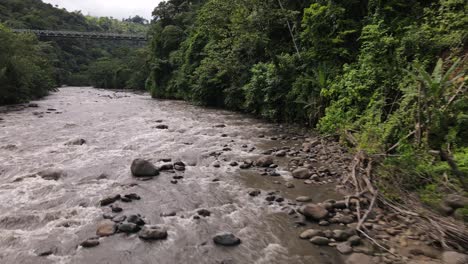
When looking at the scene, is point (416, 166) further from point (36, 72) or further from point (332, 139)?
point (36, 72)

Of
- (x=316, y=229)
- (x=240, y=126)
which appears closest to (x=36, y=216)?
(x=316, y=229)

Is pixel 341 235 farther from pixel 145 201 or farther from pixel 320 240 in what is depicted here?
pixel 145 201

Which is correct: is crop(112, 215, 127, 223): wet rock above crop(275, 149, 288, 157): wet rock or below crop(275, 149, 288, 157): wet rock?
below

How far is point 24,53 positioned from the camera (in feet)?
96.8

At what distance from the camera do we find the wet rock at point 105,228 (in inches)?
215

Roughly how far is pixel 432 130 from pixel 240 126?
1005cm

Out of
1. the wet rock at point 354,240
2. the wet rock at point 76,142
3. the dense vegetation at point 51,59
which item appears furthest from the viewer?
the dense vegetation at point 51,59

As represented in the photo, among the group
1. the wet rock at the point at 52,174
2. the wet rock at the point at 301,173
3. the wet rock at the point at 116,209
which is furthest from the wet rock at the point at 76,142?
the wet rock at the point at 301,173

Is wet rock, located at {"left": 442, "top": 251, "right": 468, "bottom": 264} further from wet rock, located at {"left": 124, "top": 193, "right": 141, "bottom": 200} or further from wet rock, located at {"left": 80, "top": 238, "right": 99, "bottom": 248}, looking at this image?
wet rock, located at {"left": 124, "top": 193, "right": 141, "bottom": 200}

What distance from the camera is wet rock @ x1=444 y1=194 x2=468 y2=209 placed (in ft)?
16.8

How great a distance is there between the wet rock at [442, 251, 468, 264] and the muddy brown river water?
143 centimetres

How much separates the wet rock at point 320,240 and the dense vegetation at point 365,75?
1.95m

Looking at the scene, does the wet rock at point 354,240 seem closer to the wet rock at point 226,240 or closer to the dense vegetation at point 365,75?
the dense vegetation at point 365,75

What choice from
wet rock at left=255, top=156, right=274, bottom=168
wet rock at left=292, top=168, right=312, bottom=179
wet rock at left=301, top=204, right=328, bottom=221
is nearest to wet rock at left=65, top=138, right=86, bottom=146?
wet rock at left=255, top=156, right=274, bottom=168
